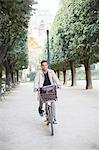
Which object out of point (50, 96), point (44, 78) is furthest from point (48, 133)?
point (44, 78)

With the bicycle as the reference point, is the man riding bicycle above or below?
above

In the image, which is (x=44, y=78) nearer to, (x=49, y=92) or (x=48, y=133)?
(x=49, y=92)

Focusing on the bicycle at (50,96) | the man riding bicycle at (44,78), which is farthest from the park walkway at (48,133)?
the man riding bicycle at (44,78)

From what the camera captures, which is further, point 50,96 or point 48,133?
→ point 50,96

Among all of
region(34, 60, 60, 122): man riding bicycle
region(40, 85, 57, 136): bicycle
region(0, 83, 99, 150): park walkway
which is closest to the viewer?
region(0, 83, 99, 150): park walkway

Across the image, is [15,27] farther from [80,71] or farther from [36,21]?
[36,21]

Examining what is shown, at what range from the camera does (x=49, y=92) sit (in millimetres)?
11547

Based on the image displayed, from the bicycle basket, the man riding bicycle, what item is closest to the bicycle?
the bicycle basket

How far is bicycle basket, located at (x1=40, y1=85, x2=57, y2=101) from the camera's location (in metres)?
11.5

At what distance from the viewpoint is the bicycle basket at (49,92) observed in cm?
1150

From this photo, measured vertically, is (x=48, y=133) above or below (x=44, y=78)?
below

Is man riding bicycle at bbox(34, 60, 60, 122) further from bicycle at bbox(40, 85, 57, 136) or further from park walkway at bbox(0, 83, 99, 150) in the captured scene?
park walkway at bbox(0, 83, 99, 150)

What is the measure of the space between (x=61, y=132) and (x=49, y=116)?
65cm

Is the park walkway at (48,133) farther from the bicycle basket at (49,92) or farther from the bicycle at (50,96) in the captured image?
the bicycle basket at (49,92)
